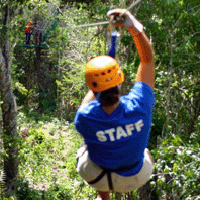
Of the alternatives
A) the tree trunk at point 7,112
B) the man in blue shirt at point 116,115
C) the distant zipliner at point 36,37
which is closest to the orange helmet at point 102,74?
the man in blue shirt at point 116,115

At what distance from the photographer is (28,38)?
1648cm

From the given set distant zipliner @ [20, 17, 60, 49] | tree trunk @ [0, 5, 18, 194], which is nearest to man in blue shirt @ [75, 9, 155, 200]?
tree trunk @ [0, 5, 18, 194]

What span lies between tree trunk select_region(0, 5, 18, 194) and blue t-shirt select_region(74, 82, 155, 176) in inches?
210

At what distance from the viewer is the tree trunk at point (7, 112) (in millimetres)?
7781

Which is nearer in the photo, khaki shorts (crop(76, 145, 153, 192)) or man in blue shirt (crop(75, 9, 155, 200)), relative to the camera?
man in blue shirt (crop(75, 9, 155, 200))

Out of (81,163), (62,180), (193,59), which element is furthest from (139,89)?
(62,180)

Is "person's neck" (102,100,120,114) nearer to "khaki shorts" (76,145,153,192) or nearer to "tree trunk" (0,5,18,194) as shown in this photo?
"khaki shorts" (76,145,153,192)

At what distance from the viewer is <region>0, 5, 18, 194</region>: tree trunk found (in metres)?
7.78

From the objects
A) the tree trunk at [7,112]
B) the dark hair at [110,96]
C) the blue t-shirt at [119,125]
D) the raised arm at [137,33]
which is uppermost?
→ the raised arm at [137,33]

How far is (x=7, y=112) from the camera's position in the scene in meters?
8.38

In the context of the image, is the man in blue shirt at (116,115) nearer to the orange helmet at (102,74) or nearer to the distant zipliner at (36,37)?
the orange helmet at (102,74)

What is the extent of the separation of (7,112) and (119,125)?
6.32 m

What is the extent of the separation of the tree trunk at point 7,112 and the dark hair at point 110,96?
5379 mm

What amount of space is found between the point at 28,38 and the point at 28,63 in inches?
101
